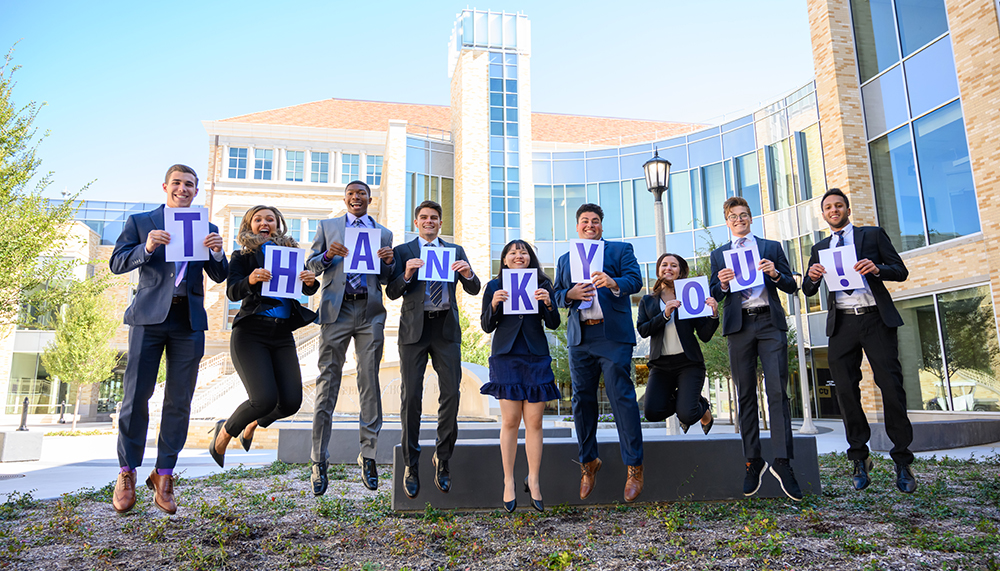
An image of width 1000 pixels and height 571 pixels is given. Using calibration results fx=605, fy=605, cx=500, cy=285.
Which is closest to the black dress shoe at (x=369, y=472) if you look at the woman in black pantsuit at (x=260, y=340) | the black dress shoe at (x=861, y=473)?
the woman in black pantsuit at (x=260, y=340)

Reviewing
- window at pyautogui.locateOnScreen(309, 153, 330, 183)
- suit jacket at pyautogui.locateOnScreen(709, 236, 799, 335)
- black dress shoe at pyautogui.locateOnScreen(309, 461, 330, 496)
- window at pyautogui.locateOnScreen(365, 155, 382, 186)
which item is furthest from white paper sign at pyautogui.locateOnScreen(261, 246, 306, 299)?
window at pyautogui.locateOnScreen(309, 153, 330, 183)

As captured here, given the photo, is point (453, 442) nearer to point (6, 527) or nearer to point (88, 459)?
point (6, 527)

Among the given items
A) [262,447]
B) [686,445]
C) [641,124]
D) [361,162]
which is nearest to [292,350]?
[686,445]

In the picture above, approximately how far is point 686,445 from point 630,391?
1.25 metres

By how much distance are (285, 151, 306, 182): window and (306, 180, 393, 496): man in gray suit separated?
118 ft

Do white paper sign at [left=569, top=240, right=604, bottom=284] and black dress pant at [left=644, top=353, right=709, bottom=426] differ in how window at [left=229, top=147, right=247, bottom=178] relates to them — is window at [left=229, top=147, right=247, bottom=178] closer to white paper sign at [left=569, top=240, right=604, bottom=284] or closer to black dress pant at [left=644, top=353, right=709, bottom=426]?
black dress pant at [left=644, top=353, right=709, bottom=426]

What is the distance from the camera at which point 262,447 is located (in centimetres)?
1570

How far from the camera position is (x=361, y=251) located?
569 centimetres

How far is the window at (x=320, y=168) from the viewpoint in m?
39.4

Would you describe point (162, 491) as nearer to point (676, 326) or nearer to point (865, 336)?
point (676, 326)

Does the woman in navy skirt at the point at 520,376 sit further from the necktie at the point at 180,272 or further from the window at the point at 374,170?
the window at the point at 374,170

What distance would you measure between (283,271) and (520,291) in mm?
2151

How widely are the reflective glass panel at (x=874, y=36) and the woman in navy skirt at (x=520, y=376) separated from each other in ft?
50.6

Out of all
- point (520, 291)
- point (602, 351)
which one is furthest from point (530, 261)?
point (602, 351)
